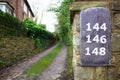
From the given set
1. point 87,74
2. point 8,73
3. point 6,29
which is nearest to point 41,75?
point 8,73

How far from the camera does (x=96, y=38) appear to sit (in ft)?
11.4

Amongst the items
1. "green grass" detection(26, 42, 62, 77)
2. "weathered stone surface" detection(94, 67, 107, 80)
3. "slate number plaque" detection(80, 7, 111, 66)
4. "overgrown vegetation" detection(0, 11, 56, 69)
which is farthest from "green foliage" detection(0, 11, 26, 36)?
"weathered stone surface" detection(94, 67, 107, 80)

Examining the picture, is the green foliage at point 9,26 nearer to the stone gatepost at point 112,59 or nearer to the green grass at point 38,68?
the green grass at point 38,68

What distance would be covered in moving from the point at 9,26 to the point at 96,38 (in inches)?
433

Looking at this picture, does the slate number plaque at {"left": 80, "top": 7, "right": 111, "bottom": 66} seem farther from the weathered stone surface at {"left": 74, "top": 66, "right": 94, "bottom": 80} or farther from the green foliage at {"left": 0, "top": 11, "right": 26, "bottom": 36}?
the green foliage at {"left": 0, "top": 11, "right": 26, "bottom": 36}

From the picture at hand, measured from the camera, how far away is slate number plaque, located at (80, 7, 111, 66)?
11.4ft

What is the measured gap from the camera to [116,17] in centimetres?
356

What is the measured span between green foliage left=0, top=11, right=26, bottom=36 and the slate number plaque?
917 centimetres

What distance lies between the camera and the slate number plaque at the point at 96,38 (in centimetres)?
346

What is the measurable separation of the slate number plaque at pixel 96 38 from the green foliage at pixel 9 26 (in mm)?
9173

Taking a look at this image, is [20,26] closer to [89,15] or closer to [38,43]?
[38,43]

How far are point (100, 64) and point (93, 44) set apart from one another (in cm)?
33

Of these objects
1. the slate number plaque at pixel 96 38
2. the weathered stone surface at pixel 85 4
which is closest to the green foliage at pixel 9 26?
the weathered stone surface at pixel 85 4

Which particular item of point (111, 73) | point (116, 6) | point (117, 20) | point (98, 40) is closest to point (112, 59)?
point (111, 73)
